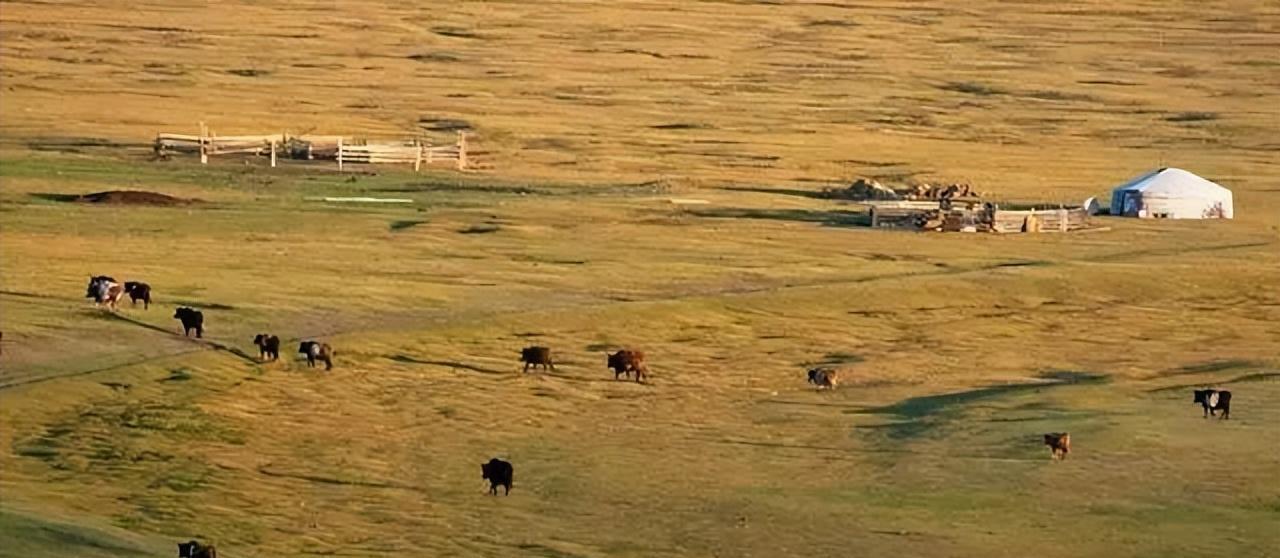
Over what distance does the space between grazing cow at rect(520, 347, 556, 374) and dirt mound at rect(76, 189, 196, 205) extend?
19.4 meters

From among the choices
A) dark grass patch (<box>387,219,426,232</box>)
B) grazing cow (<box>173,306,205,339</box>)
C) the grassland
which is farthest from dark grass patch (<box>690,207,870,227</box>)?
grazing cow (<box>173,306,205,339</box>)

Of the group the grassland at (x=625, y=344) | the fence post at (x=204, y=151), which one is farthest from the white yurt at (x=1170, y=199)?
the fence post at (x=204, y=151)

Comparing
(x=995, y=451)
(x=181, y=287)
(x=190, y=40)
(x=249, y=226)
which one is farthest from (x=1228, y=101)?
(x=995, y=451)

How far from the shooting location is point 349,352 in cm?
3566

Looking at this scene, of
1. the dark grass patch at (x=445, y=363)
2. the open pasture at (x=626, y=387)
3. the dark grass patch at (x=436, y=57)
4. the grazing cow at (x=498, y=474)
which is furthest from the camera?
the dark grass patch at (x=436, y=57)

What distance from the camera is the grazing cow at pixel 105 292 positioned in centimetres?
3716

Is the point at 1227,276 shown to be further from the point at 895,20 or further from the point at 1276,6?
the point at 1276,6

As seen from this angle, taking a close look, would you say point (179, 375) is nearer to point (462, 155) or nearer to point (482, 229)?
point (482, 229)

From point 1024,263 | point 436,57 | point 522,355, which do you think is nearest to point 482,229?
point 1024,263

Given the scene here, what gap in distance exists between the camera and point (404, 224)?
51.9 meters

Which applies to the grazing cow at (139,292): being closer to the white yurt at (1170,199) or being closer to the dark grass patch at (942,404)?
the dark grass patch at (942,404)

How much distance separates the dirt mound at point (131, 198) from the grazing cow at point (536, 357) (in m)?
19.4

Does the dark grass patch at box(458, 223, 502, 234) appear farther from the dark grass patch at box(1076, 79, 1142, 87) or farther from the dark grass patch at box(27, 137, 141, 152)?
the dark grass patch at box(1076, 79, 1142, 87)

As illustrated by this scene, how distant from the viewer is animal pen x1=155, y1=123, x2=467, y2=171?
65188 millimetres
